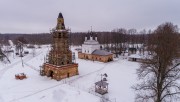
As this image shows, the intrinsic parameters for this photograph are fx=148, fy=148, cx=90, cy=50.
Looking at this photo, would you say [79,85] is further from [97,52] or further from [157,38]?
[97,52]

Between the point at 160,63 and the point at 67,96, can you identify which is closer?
the point at 160,63

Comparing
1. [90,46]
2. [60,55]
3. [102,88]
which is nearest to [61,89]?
[102,88]

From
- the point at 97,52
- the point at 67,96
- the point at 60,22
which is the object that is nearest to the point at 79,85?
the point at 67,96

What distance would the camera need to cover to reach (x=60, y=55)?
24484mm

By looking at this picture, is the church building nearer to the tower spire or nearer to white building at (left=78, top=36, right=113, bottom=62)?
white building at (left=78, top=36, right=113, bottom=62)

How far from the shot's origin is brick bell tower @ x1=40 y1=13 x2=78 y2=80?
2434 centimetres

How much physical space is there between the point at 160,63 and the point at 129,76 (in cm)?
1343

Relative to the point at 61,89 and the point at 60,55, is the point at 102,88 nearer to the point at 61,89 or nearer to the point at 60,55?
the point at 61,89

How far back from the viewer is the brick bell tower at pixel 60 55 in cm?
2434

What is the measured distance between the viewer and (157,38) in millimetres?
11766

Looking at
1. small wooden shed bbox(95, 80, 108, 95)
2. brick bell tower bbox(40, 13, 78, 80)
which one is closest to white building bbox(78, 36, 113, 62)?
brick bell tower bbox(40, 13, 78, 80)

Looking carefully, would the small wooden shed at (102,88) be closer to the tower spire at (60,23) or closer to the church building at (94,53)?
the tower spire at (60,23)

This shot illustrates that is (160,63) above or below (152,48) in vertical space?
below

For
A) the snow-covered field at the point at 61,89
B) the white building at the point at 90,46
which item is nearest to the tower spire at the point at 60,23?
the snow-covered field at the point at 61,89
